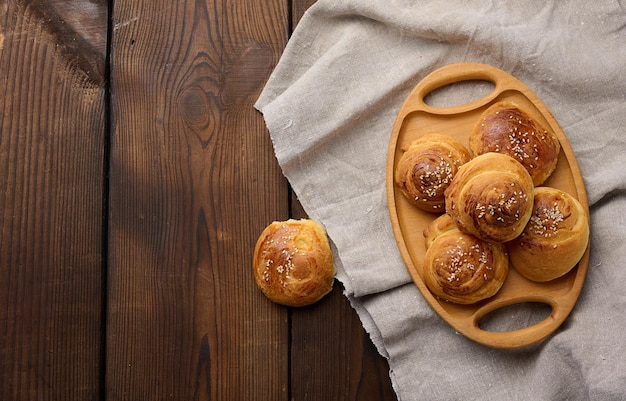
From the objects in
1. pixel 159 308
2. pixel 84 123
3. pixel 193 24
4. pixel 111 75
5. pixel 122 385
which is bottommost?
pixel 122 385

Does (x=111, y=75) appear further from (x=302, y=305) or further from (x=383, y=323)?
(x=383, y=323)

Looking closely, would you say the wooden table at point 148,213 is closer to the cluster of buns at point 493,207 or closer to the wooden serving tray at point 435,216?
the wooden serving tray at point 435,216

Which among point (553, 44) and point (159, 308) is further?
point (159, 308)

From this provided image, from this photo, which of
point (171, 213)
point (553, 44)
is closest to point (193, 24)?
point (171, 213)

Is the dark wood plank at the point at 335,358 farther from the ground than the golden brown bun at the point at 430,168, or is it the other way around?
the golden brown bun at the point at 430,168

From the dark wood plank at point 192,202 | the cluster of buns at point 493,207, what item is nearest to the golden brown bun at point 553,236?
the cluster of buns at point 493,207

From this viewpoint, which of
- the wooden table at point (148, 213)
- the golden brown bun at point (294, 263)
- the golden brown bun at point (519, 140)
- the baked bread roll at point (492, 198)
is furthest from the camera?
the wooden table at point (148, 213)
